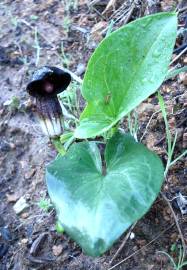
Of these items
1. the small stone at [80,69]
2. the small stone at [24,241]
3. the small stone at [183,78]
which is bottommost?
the small stone at [24,241]

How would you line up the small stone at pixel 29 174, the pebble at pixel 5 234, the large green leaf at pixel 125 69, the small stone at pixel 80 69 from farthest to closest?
1. the small stone at pixel 80 69
2. the small stone at pixel 29 174
3. the pebble at pixel 5 234
4. the large green leaf at pixel 125 69

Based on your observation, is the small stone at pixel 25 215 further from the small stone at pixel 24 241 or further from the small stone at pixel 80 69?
the small stone at pixel 80 69

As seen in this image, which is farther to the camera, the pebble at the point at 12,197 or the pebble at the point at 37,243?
the pebble at the point at 12,197

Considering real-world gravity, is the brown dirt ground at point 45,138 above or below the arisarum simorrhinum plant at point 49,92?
below

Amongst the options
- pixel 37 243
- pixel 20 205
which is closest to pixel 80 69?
pixel 20 205

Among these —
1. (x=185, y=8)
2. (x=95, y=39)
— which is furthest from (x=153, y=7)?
(x=95, y=39)

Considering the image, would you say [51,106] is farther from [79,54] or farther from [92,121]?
[79,54]

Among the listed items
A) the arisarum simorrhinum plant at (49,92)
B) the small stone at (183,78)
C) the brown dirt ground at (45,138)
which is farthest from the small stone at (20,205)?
the small stone at (183,78)
